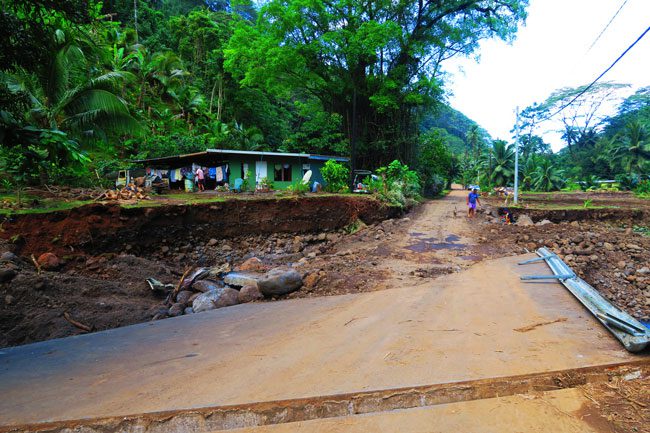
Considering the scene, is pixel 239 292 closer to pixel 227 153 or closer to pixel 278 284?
pixel 278 284

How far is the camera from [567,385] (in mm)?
2855

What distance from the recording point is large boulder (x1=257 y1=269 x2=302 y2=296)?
662 cm

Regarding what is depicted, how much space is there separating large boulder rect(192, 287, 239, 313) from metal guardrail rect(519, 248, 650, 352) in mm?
5621

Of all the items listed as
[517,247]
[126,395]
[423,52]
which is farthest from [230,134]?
[126,395]

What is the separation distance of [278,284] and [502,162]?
4050cm

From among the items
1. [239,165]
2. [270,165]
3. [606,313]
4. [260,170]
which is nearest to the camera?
[606,313]

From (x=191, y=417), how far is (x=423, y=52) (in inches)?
997

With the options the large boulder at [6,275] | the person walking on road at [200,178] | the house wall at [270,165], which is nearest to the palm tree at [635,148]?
the house wall at [270,165]

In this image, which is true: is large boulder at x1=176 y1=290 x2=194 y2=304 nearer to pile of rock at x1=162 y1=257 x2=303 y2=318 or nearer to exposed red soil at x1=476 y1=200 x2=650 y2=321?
pile of rock at x1=162 y1=257 x2=303 y2=318

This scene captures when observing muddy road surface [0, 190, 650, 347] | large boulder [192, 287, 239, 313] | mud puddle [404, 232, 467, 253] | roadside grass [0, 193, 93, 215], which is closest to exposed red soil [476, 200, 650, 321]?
muddy road surface [0, 190, 650, 347]

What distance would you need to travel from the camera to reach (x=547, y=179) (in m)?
39.7

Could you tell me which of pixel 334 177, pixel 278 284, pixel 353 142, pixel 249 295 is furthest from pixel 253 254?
pixel 353 142

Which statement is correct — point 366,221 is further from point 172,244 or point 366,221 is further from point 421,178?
point 421,178

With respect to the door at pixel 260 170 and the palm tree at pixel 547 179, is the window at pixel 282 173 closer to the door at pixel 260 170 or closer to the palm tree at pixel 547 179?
the door at pixel 260 170
